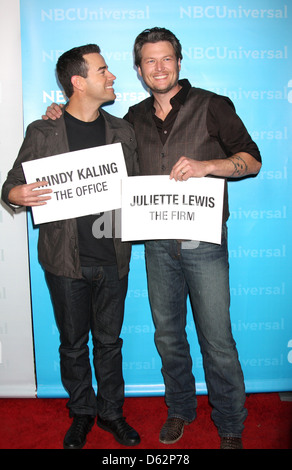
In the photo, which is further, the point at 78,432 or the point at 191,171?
the point at 78,432

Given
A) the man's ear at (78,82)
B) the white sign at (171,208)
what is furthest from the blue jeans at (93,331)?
the man's ear at (78,82)

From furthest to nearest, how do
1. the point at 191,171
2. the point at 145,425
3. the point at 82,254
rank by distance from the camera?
the point at 145,425, the point at 82,254, the point at 191,171

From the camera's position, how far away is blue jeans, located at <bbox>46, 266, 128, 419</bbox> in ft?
6.80

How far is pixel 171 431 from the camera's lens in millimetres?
2170

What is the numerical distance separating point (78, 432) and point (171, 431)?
0.49 m

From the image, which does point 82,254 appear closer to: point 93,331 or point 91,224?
point 91,224

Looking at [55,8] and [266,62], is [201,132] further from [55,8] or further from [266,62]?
[55,8]

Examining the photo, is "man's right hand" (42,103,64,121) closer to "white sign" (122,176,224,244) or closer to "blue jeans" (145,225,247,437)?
"white sign" (122,176,224,244)

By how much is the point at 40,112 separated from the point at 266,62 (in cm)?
133

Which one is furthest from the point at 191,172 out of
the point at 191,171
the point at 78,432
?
the point at 78,432

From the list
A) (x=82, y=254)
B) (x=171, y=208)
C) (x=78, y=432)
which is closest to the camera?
(x=171, y=208)

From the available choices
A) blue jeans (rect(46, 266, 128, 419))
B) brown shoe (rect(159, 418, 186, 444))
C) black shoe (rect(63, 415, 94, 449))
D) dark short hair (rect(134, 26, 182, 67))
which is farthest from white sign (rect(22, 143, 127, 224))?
brown shoe (rect(159, 418, 186, 444))

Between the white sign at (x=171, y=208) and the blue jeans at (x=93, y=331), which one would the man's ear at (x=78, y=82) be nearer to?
the white sign at (x=171, y=208)

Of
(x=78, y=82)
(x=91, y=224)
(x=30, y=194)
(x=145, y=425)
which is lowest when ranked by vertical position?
(x=145, y=425)
